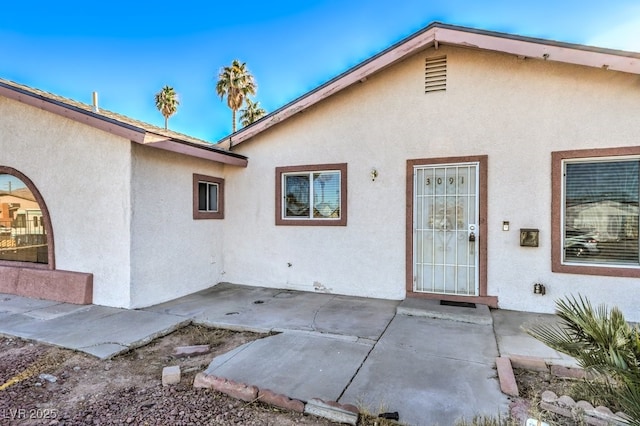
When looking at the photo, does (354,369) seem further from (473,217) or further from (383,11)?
(383,11)

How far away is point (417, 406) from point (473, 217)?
432 centimetres

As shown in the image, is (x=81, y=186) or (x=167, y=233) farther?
(x=167, y=233)

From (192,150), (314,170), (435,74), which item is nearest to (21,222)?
(192,150)

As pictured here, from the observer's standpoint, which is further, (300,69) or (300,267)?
(300,69)

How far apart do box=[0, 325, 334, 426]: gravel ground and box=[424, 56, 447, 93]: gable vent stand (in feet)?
20.0

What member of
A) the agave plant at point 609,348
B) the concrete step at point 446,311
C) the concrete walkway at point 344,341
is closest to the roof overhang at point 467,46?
the concrete walkway at point 344,341

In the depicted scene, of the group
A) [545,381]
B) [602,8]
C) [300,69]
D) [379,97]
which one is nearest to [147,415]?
[545,381]

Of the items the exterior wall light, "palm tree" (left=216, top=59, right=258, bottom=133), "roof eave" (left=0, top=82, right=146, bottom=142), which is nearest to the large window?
"roof eave" (left=0, top=82, right=146, bottom=142)

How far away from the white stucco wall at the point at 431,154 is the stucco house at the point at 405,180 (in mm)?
27

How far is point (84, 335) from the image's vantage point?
502 centimetres

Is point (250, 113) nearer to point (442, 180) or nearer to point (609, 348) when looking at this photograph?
point (442, 180)

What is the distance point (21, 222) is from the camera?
757 centimetres

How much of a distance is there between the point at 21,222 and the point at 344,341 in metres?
7.98

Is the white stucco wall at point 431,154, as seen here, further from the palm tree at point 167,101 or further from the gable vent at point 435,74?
the palm tree at point 167,101
